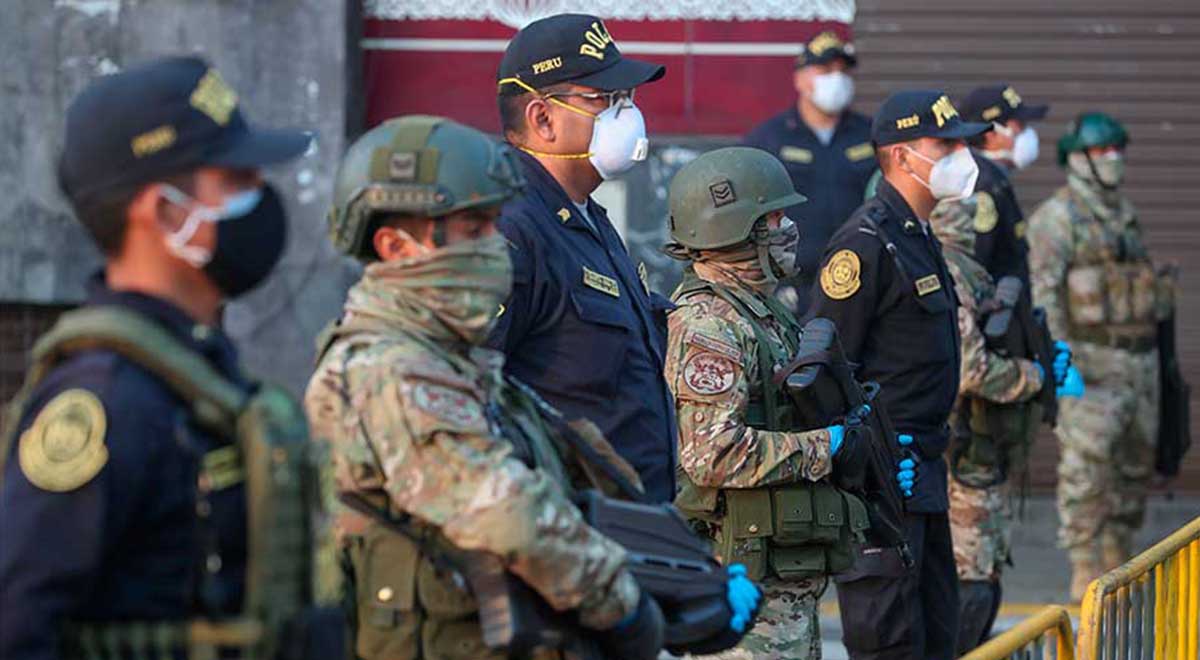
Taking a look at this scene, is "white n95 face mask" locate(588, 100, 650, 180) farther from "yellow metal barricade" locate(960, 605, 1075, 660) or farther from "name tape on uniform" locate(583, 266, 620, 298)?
"yellow metal barricade" locate(960, 605, 1075, 660)

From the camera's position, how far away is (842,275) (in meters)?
6.98

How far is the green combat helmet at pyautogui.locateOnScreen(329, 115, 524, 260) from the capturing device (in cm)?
393

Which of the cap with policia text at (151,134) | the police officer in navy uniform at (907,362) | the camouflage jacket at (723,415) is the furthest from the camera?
the police officer in navy uniform at (907,362)

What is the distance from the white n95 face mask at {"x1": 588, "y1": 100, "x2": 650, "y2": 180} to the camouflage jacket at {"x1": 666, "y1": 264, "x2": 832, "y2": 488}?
568 millimetres

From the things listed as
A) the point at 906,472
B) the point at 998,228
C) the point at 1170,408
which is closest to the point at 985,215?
the point at 998,228

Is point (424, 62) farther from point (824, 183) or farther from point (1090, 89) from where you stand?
point (1090, 89)

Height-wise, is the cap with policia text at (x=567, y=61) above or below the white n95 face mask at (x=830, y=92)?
below

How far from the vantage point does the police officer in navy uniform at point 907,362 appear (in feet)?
22.2

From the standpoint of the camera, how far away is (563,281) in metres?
5.11

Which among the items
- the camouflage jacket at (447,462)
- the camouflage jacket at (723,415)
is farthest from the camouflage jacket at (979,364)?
the camouflage jacket at (447,462)

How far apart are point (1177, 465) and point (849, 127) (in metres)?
2.29

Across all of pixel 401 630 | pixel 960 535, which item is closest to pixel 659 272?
pixel 960 535

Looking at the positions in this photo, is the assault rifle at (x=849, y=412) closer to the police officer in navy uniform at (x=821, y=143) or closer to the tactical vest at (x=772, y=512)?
the tactical vest at (x=772, y=512)

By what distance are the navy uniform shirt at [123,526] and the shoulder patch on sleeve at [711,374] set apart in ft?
8.94
